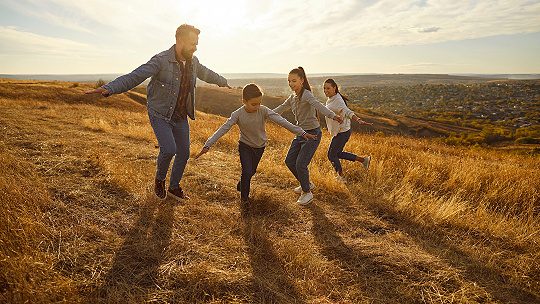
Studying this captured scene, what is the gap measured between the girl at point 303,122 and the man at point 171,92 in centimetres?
151

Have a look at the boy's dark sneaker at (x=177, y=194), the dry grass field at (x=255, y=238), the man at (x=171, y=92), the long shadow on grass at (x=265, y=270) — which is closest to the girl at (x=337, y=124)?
the dry grass field at (x=255, y=238)

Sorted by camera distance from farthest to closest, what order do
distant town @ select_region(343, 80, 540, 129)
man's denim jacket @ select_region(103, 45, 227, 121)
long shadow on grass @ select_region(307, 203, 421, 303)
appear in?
distant town @ select_region(343, 80, 540, 129), man's denim jacket @ select_region(103, 45, 227, 121), long shadow on grass @ select_region(307, 203, 421, 303)

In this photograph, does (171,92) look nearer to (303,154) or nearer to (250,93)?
(250,93)

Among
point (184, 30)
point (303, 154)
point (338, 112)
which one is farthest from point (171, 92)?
point (338, 112)

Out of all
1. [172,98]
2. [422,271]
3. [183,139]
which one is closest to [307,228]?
[422,271]

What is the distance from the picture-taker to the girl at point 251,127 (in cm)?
362

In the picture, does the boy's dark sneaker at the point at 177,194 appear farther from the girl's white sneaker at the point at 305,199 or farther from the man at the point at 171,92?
the girl's white sneaker at the point at 305,199

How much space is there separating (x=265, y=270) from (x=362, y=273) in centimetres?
95

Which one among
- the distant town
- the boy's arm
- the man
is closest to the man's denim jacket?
the man

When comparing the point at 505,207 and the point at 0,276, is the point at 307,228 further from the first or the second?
the point at 505,207

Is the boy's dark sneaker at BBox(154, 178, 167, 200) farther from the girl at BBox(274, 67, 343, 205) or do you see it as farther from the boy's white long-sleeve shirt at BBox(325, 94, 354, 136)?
the boy's white long-sleeve shirt at BBox(325, 94, 354, 136)

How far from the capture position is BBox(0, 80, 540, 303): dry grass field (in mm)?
2201

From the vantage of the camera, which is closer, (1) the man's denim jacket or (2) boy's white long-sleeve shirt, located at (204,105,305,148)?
(1) the man's denim jacket

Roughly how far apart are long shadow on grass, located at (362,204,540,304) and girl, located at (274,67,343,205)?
1151mm
